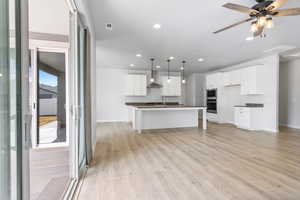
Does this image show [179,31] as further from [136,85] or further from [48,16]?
[136,85]

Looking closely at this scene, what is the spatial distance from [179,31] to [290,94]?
596cm

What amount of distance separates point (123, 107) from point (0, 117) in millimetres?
7394

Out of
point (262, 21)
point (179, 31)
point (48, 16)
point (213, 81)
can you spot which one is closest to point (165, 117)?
point (179, 31)

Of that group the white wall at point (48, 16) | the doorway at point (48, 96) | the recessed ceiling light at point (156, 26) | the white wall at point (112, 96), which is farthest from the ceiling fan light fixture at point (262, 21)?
the white wall at point (112, 96)

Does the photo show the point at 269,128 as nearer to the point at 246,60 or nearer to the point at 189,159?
the point at 246,60

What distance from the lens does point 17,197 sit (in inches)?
36.0

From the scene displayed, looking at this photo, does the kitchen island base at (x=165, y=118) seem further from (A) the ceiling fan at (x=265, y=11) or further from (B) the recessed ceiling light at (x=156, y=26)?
(A) the ceiling fan at (x=265, y=11)

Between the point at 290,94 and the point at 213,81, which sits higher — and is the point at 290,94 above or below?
below

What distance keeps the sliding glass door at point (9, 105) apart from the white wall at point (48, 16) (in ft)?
6.26

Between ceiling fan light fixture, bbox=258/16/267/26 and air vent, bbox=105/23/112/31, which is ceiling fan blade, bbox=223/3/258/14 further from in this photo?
air vent, bbox=105/23/112/31

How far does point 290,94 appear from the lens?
21.1ft

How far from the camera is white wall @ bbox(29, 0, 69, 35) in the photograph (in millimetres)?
2442

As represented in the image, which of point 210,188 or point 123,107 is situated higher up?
point 123,107

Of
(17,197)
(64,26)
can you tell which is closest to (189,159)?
(17,197)
